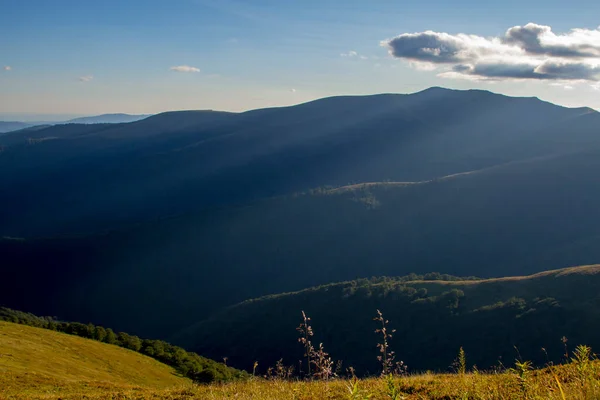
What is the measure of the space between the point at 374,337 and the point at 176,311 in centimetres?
9165

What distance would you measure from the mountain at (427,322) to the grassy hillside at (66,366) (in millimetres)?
51642

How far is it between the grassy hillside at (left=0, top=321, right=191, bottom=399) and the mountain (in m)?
51.6

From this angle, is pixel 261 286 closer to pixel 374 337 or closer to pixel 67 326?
pixel 374 337

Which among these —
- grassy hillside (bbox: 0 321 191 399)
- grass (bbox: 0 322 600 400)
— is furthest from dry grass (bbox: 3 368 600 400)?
grassy hillside (bbox: 0 321 191 399)

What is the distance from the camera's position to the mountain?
228ft

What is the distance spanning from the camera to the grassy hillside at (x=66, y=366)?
16.0 metres

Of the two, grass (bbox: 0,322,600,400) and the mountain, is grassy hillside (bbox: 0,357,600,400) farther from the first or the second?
the mountain

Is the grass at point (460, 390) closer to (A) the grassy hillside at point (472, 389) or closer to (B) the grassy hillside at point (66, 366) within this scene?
(A) the grassy hillside at point (472, 389)

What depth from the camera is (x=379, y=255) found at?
180 m

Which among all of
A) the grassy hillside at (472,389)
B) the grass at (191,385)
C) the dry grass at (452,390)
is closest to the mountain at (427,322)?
the grass at (191,385)

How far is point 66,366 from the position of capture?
79.4 feet

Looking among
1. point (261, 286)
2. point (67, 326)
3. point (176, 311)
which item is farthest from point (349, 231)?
point (67, 326)

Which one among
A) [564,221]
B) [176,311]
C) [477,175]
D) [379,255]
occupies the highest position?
[477,175]

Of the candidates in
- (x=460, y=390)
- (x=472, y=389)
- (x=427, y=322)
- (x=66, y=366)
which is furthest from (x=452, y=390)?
(x=427, y=322)
